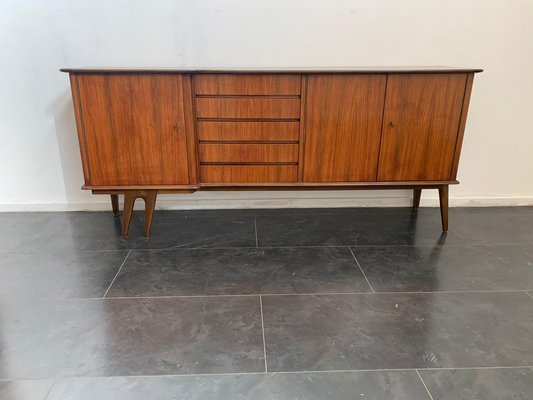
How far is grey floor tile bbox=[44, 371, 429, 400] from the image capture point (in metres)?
1.11

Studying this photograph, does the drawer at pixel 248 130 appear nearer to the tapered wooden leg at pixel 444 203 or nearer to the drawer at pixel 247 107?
the drawer at pixel 247 107

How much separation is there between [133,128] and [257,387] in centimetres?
124

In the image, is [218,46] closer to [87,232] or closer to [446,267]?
[87,232]

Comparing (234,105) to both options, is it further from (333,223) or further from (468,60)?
(468,60)

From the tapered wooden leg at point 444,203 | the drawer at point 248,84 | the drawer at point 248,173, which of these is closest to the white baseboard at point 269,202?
the tapered wooden leg at point 444,203

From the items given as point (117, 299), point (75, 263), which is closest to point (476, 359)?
point (117, 299)

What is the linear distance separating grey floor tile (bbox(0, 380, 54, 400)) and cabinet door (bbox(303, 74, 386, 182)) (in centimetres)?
132

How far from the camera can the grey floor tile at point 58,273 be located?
1590 millimetres

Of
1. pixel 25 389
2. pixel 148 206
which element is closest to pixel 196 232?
pixel 148 206

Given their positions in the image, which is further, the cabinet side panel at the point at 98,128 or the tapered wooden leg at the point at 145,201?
the tapered wooden leg at the point at 145,201

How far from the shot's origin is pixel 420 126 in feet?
6.17

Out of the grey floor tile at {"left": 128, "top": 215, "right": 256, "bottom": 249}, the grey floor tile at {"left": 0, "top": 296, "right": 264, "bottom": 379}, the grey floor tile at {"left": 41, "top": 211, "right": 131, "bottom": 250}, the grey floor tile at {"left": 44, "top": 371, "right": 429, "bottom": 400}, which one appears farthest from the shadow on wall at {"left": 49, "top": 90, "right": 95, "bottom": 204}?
the grey floor tile at {"left": 44, "top": 371, "right": 429, "bottom": 400}

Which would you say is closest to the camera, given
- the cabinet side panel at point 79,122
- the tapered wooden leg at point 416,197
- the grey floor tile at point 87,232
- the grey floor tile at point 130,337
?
the grey floor tile at point 130,337

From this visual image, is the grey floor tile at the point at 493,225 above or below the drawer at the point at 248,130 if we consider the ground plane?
below
